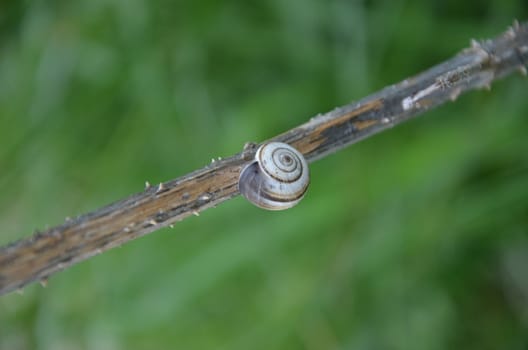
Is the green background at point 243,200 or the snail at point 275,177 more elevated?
the green background at point 243,200

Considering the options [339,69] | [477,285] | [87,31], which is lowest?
[477,285]

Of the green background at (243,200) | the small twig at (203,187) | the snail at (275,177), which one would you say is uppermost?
the green background at (243,200)

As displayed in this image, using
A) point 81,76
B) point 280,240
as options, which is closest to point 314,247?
point 280,240

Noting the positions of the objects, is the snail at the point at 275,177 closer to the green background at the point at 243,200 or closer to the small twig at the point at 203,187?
the small twig at the point at 203,187

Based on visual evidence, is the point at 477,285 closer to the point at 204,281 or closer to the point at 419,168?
the point at 419,168

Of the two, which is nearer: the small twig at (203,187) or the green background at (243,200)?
the small twig at (203,187)

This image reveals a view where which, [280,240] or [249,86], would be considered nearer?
[280,240]

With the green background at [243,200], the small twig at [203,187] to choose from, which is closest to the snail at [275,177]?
the small twig at [203,187]
